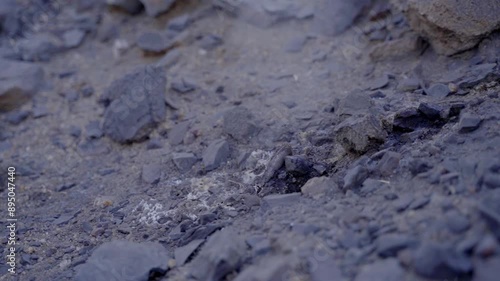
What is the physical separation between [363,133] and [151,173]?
3.83 ft

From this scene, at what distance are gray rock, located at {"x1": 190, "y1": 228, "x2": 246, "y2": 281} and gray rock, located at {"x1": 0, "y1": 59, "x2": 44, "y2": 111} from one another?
2391mm

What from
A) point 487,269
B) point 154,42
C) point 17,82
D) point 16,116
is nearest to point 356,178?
point 487,269

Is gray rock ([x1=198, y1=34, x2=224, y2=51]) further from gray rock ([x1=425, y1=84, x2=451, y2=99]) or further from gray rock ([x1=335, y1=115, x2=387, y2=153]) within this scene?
gray rock ([x1=335, y1=115, x2=387, y2=153])

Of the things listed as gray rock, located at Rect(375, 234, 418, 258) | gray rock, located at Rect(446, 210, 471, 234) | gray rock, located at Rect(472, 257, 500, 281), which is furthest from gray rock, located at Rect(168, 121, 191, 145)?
gray rock, located at Rect(472, 257, 500, 281)

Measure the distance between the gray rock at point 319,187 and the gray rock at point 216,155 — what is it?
70cm

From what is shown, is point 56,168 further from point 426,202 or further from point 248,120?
point 426,202

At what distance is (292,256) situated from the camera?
7.23ft

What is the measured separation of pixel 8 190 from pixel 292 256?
2.04 m

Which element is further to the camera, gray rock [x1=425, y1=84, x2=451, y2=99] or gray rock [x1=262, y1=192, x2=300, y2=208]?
gray rock [x1=425, y1=84, x2=451, y2=99]

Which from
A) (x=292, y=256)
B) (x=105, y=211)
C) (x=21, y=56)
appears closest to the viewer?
(x=292, y=256)

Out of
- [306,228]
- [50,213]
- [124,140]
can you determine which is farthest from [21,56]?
[306,228]

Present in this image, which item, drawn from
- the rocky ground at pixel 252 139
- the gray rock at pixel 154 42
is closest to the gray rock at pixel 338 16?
the rocky ground at pixel 252 139

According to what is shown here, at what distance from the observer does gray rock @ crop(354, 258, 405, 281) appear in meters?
1.99

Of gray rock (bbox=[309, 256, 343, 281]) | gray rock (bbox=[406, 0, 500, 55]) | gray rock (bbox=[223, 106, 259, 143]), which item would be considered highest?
gray rock (bbox=[406, 0, 500, 55])
